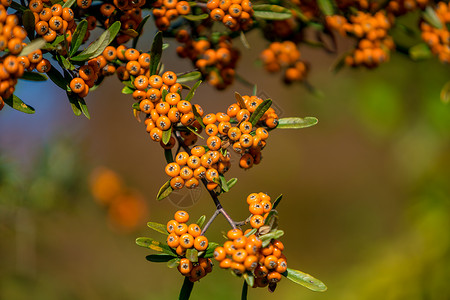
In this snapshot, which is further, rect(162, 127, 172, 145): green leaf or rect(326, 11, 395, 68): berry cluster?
rect(326, 11, 395, 68): berry cluster

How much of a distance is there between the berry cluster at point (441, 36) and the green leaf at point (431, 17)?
3cm

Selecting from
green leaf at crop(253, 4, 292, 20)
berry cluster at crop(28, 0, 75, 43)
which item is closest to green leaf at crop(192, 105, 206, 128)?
berry cluster at crop(28, 0, 75, 43)

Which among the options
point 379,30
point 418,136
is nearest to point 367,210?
point 418,136

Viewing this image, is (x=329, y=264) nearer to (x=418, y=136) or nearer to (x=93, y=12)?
(x=418, y=136)

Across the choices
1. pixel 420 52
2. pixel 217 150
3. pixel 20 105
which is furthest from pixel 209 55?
pixel 420 52

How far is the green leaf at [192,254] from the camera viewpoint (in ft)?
2.10

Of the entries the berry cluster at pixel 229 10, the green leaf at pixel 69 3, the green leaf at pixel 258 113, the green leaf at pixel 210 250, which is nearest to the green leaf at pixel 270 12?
the berry cluster at pixel 229 10

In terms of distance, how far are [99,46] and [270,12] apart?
1.33 ft

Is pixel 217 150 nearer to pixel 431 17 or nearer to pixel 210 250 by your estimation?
pixel 210 250

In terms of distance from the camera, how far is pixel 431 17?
1.01m

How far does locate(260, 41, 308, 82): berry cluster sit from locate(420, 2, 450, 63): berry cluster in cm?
33

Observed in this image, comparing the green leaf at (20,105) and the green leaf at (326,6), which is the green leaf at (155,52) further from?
the green leaf at (326,6)

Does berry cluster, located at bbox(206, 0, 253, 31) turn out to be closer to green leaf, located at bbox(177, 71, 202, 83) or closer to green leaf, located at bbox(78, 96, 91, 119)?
green leaf, located at bbox(177, 71, 202, 83)

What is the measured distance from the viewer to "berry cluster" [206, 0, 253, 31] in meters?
0.79
